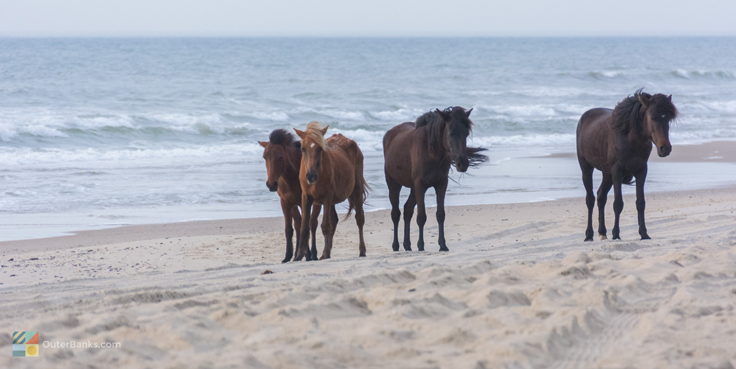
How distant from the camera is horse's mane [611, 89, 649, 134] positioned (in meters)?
10.4

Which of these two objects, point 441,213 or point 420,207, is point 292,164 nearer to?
point 420,207

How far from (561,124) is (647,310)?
2491 centimetres

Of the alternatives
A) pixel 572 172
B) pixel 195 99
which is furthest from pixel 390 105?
pixel 572 172

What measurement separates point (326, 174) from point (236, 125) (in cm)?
2015

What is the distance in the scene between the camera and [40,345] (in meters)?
5.22

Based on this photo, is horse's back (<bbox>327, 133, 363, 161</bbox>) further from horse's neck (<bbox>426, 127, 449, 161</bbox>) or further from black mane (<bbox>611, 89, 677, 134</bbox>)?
black mane (<bbox>611, 89, 677, 134</bbox>)

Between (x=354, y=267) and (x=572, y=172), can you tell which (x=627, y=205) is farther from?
(x=354, y=267)

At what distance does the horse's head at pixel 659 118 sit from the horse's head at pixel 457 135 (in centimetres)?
193

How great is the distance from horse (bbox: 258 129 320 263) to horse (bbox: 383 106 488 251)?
1.31m

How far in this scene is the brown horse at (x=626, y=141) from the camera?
1011 cm

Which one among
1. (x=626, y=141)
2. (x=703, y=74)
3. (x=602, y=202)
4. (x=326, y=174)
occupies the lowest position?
(x=602, y=202)

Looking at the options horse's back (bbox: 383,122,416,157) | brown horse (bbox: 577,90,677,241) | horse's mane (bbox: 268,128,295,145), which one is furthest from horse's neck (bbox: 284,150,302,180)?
brown horse (bbox: 577,90,677,241)

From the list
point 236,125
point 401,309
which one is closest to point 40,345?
point 401,309

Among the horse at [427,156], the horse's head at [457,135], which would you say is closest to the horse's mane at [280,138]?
the horse at [427,156]
